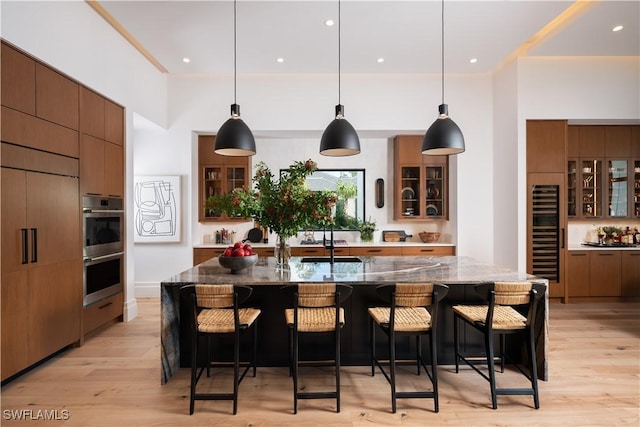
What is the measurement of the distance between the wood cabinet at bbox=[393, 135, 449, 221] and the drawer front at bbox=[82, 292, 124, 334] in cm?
425

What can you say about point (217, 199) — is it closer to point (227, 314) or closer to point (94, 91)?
point (227, 314)

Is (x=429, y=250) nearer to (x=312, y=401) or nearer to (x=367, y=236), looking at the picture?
(x=367, y=236)

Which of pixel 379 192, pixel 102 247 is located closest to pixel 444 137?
pixel 379 192

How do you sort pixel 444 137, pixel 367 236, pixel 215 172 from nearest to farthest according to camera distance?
1. pixel 444 137
2. pixel 215 172
3. pixel 367 236

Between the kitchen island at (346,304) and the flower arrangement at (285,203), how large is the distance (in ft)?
1.48

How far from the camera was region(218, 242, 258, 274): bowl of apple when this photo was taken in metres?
2.94

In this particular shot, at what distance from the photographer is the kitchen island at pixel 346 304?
2.81m

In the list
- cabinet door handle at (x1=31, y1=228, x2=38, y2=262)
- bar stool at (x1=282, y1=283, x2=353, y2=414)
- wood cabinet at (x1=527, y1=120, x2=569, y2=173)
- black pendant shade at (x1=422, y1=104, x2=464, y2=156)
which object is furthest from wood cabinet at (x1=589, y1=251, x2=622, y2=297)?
cabinet door handle at (x1=31, y1=228, x2=38, y2=262)

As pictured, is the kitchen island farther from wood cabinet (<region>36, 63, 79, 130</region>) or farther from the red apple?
wood cabinet (<region>36, 63, 79, 130</region>)

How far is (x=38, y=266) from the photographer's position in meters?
2.98

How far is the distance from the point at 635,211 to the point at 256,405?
6228 millimetres

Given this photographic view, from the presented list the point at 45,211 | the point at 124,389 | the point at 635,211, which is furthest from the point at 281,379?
the point at 635,211

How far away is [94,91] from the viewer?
377 cm

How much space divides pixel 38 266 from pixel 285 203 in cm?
221
